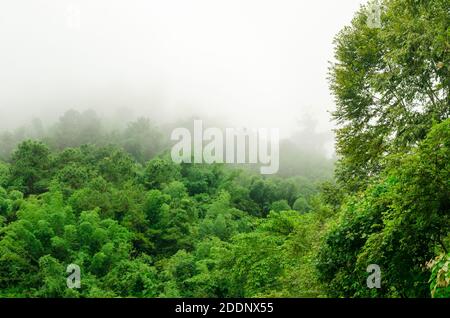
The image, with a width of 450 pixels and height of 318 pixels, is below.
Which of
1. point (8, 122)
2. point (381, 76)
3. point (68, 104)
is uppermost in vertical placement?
point (68, 104)

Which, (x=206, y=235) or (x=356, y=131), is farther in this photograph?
(x=206, y=235)

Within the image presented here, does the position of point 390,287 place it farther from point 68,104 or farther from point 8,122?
point 68,104

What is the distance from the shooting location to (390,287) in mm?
7926

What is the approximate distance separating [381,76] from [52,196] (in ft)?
106

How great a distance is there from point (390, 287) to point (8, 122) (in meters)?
124

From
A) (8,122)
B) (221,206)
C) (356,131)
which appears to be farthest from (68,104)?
(356,131)

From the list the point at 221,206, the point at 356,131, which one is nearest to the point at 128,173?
the point at 221,206

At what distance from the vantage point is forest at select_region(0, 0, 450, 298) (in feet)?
25.1

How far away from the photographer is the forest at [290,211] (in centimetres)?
764

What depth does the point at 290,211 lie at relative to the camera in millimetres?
24609

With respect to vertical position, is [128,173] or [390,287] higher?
[128,173]
